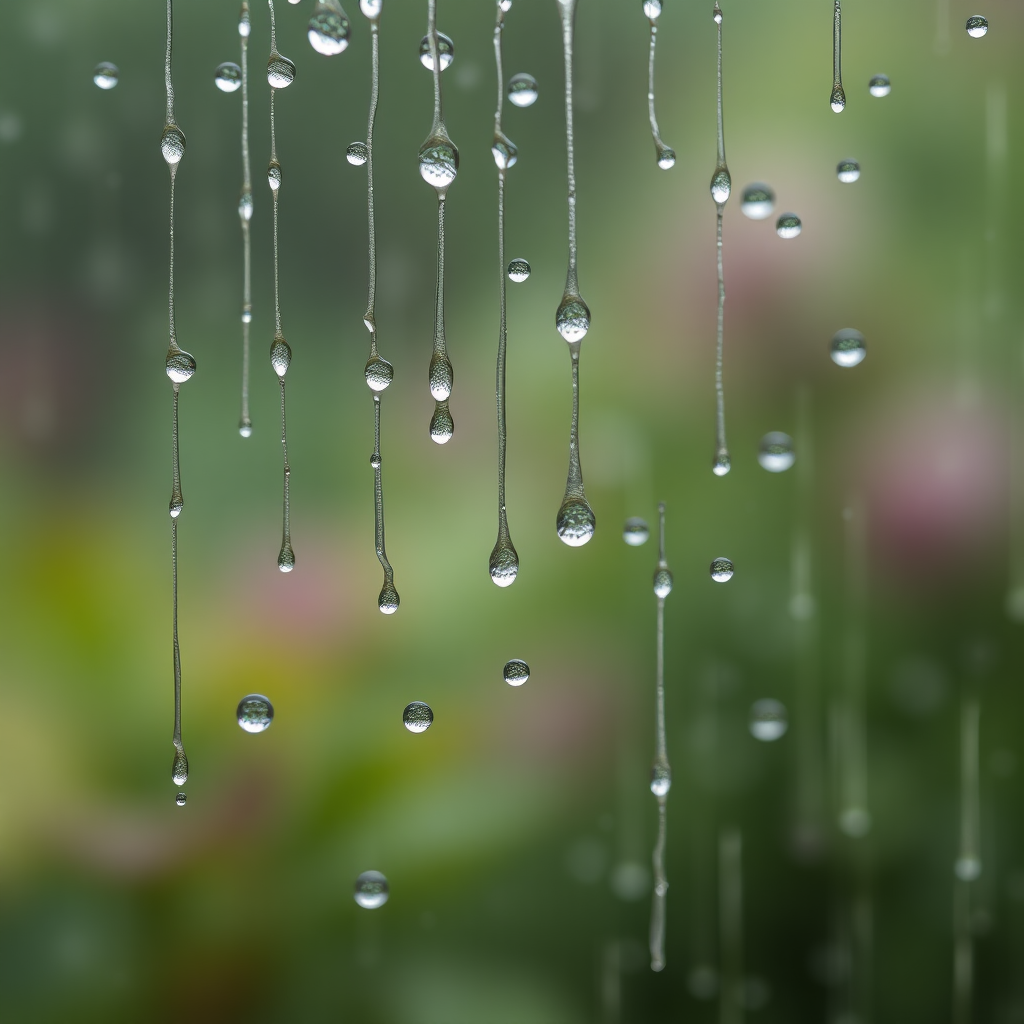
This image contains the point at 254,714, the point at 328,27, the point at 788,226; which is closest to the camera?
the point at 328,27

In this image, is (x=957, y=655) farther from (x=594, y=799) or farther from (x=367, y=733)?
(x=367, y=733)

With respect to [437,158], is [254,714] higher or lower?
lower

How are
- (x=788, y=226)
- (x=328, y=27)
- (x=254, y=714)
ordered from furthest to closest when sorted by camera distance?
1. (x=788, y=226)
2. (x=254, y=714)
3. (x=328, y=27)

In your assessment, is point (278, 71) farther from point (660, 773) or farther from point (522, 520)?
point (660, 773)

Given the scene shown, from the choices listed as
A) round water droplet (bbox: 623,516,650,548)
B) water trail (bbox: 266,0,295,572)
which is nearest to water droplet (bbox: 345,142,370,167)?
water trail (bbox: 266,0,295,572)

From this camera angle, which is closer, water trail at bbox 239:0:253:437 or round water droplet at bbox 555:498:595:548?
round water droplet at bbox 555:498:595:548

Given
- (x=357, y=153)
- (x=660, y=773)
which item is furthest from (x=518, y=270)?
(x=660, y=773)

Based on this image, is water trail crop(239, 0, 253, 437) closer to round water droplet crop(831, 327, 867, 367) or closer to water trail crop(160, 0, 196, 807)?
water trail crop(160, 0, 196, 807)
